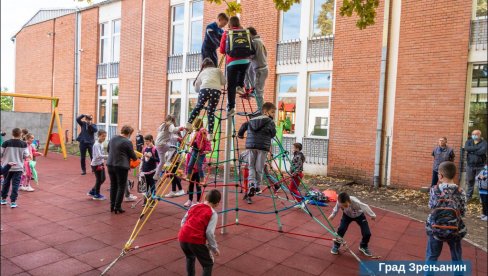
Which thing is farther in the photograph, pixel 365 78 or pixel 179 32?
pixel 179 32

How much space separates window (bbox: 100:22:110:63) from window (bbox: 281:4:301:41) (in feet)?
33.1

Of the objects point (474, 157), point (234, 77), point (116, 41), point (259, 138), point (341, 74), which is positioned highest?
point (116, 41)

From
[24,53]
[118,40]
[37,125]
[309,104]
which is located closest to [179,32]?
[118,40]

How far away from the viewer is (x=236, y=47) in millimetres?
4520

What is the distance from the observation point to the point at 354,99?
10.1 meters

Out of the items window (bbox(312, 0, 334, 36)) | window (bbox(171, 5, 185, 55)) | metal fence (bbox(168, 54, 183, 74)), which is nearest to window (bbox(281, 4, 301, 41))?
window (bbox(312, 0, 334, 36))

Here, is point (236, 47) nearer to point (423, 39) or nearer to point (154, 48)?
point (423, 39)

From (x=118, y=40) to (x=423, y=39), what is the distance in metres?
13.6

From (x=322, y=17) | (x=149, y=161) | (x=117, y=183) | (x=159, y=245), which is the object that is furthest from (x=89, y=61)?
(x=159, y=245)

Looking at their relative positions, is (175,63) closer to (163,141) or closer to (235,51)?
(163,141)

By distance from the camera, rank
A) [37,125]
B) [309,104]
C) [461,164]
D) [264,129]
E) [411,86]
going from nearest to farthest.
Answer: [264,129] → [461,164] → [411,86] → [309,104] → [37,125]

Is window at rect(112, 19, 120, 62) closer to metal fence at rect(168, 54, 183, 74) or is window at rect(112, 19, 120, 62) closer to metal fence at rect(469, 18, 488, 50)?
metal fence at rect(168, 54, 183, 74)

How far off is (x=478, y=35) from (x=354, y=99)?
3237 mm

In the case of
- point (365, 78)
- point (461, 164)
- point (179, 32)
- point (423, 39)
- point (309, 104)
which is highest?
point (179, 32)
